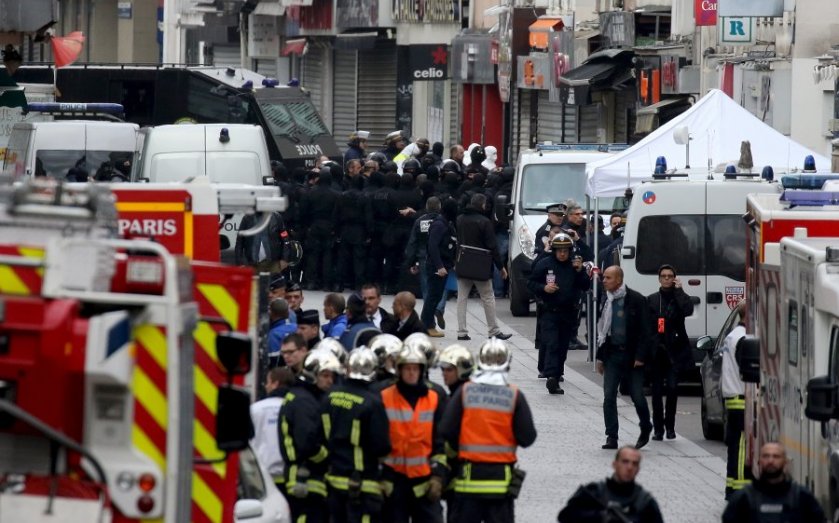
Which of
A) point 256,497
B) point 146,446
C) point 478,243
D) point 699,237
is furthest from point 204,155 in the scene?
point 146,446

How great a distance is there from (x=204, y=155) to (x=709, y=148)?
19.4ft

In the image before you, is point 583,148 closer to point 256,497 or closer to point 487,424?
point 487,424

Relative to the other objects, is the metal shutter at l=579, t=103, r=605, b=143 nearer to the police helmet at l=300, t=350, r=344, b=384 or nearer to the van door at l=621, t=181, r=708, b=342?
the van door at l=621, t=181, r=708, b=342

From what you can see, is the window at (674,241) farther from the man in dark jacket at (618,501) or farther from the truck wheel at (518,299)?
the man in dark jacket at (618,501)

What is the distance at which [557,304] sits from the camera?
65.9 feet

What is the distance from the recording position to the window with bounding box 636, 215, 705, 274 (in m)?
20.7

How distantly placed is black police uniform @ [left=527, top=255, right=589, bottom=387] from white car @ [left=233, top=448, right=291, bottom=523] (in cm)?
929

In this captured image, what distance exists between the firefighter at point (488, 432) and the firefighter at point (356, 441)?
0.41 m

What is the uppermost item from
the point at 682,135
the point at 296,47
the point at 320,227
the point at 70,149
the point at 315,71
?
the point at 296,47

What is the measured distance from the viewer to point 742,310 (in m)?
16.1

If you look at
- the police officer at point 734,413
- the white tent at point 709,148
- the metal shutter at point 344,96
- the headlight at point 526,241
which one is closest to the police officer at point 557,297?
the white tent at point 709,148

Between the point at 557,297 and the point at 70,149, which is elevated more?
the point at 70,149

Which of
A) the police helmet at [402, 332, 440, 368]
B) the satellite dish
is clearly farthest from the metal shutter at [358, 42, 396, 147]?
the police helmet at [402, 332, 440, 368]

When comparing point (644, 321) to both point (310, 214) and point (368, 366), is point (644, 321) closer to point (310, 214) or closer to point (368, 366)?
point (368, 366)
